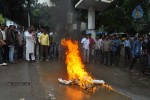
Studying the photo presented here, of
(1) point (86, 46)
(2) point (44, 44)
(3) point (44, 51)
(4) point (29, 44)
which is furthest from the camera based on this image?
(1) point (86, 46)

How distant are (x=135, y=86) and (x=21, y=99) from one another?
5.16 m

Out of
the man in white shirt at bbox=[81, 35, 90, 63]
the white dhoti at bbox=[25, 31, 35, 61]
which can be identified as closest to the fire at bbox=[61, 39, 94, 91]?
the white dhoti at bbox=[25, 31, 35, 61]

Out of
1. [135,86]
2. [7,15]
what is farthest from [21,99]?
[7,15]

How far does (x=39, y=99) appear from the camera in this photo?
10.4 m

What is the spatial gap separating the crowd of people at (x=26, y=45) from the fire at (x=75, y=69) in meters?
1.95

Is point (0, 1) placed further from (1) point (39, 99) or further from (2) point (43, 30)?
(1) point (39, 99)

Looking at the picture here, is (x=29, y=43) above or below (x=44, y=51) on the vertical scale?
above

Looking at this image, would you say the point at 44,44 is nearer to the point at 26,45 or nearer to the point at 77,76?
the point at 26,45

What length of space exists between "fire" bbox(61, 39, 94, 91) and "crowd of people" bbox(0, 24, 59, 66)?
1.95 metres

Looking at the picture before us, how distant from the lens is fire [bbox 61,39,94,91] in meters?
12.4

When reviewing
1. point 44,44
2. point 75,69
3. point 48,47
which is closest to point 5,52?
point 44,44

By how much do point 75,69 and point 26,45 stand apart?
5523mm

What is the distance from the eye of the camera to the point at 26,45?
18500 mm

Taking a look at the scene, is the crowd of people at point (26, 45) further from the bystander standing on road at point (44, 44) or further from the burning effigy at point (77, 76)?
the burning effigy at point (77, 76)
